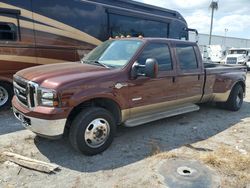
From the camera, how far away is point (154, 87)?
201 inches

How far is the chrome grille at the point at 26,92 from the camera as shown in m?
4.02

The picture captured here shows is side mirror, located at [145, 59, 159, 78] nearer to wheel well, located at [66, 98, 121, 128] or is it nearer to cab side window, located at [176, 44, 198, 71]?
wheel well, located at [66, 98, 121, 128]

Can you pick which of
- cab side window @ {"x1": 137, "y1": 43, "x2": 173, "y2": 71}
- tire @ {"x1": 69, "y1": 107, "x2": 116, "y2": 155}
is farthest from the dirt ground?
cab side window @ {"x1": 137, "y1": 43, "x2": 173, "y2": 71}

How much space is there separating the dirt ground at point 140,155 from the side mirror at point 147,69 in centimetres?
127

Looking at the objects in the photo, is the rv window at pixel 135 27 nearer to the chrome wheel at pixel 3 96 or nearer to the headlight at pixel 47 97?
the chrome wheel at pixel 3 96

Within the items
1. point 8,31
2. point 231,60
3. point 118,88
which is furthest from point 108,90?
point 231,60

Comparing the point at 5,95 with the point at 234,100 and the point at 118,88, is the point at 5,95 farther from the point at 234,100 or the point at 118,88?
the point at 234,100

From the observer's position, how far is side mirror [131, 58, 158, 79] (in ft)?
14.6

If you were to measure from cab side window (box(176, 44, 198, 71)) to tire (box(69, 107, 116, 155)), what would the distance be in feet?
7.05

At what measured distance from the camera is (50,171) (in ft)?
12.5

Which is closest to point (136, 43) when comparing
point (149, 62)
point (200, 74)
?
point (149, 62)

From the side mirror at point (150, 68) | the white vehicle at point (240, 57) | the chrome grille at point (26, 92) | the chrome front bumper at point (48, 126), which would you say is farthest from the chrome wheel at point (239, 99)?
the white vehicle at point (240, 57)

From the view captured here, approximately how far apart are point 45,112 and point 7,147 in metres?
1.37

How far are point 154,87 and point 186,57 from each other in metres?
1.31
